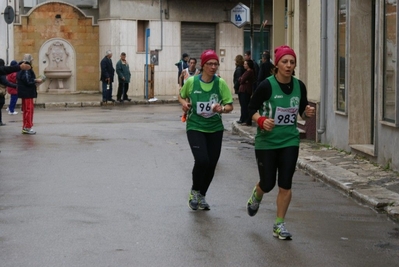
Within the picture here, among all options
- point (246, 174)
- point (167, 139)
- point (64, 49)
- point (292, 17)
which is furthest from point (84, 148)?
point (64, 49)

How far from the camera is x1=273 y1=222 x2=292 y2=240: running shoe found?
28.7 ft

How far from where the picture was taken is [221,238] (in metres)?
8.77

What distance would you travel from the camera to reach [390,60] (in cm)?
1397

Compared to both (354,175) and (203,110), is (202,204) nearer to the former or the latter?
(203,110)

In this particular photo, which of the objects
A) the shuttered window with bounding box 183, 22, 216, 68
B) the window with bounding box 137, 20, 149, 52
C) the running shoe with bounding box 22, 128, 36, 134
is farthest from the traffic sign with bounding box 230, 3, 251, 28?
the running shoe with bounding box 22, 128, 36, 134

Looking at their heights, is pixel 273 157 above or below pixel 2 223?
above

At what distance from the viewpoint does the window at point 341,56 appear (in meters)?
16.9

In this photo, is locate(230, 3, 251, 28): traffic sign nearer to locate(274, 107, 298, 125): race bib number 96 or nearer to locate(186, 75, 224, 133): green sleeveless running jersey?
locate(186, 75, 224, 133): green sleeveless running jersey

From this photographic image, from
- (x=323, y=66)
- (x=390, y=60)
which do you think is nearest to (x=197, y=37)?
(x=323, y=66)

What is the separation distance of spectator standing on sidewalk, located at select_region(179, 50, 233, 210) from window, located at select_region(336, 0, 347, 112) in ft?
22.0

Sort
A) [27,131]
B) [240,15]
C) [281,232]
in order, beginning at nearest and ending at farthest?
[281,232] < [27,131] < [240,15]

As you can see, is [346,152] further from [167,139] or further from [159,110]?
[159,110]

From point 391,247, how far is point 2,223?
371 centimetres

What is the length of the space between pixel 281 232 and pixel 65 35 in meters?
31.2
